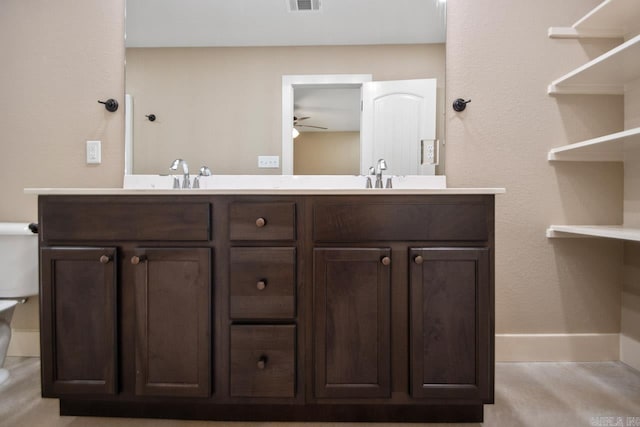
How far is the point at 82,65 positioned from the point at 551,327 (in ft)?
9.44

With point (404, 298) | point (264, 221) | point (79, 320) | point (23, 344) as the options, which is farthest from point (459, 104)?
point (23, 344)

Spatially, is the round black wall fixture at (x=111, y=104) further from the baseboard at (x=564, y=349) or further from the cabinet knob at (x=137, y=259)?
the baseboard at (x=564, y=349)

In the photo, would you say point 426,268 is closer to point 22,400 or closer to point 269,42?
point 269,42

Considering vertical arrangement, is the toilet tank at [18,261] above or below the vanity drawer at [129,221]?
below

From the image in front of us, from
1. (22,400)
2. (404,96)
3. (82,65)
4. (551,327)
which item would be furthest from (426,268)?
(82,65)

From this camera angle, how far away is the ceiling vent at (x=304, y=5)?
5.66 feet

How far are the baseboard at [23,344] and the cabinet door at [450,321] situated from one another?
1977 millimetres

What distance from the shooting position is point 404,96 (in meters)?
1.75

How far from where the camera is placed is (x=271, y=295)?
1157mm

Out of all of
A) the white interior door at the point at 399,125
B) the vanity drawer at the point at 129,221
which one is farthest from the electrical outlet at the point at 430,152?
the vanity drawer at the point at 129,221

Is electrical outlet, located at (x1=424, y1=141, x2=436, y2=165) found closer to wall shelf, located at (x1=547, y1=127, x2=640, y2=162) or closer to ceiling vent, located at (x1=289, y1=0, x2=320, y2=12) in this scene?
wall shelf, located at (x1=547, y1=127, x2=640, y2=162)

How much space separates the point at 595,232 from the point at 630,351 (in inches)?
30.7

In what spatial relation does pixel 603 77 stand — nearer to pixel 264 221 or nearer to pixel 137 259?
pixel 264 221

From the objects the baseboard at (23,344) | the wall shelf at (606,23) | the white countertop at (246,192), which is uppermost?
the wall shelf at (606,23)
